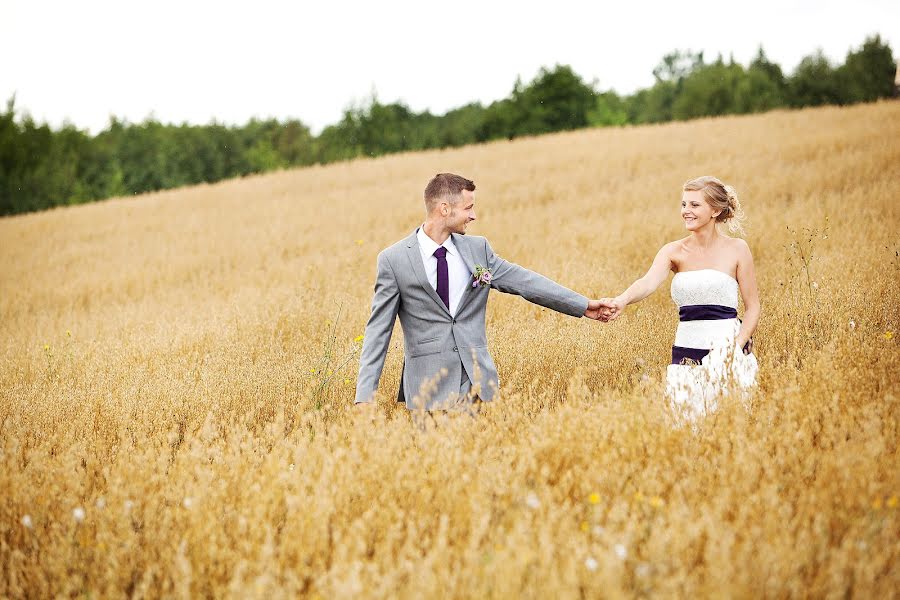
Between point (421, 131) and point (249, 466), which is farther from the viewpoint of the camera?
point (421, 131)

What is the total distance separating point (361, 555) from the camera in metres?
2.36

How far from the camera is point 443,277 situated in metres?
3.64

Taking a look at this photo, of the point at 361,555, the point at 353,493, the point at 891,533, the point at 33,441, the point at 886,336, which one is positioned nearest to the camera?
the point at 891,533

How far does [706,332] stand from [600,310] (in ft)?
2.22

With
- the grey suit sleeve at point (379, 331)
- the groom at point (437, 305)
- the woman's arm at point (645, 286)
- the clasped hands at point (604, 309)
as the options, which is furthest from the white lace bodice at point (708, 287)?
the grey suit sleeve at point (379, 331)

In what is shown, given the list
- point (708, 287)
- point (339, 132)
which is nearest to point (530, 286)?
point (708, 287)

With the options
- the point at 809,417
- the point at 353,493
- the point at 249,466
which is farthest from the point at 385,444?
the point at 809,417

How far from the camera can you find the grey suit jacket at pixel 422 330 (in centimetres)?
354

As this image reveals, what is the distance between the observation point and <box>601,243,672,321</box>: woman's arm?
13.7 ft

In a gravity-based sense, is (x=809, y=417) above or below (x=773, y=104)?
below

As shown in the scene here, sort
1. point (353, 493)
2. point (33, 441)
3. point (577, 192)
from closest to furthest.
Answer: point (353, 493) < point (33, 441) < point (577, 192)

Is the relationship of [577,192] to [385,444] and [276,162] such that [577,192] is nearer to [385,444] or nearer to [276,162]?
[385,444]

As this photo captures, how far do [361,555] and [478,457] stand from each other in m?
0.71

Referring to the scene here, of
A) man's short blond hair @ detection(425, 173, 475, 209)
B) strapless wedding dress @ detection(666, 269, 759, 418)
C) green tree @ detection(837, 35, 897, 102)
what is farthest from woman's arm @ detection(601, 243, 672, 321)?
green tree @ detection(837, 35, 897, 102)
